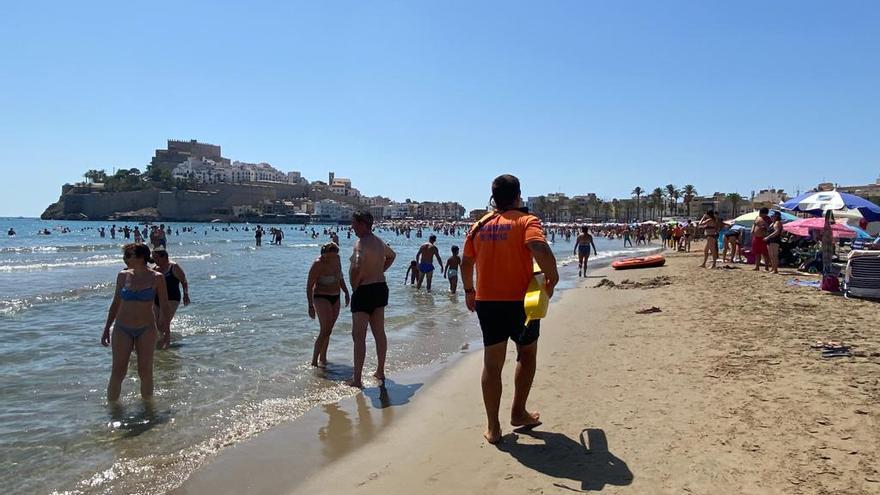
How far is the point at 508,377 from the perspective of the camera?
5484mm

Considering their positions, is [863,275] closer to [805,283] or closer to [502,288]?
[805,283]

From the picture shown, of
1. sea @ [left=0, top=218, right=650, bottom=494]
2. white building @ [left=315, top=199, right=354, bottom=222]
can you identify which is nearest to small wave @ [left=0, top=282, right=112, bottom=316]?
sea @ [left=0, top=218, right=650, bottom=494]

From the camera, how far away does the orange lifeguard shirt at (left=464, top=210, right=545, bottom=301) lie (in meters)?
3.64

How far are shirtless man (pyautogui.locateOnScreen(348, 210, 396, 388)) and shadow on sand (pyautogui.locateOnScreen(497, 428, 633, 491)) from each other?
2.40 metres

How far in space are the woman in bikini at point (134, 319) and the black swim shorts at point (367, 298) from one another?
1.94 m

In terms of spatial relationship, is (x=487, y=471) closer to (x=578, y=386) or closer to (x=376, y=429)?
(x=376, y=429)

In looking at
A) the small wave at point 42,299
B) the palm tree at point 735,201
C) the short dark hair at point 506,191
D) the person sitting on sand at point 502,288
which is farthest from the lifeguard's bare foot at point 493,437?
the palm tree at point 735,201

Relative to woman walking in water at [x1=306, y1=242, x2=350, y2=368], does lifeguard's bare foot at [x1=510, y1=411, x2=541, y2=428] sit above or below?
below

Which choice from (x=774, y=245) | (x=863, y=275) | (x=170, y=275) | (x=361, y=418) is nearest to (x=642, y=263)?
(x=774, y=245)

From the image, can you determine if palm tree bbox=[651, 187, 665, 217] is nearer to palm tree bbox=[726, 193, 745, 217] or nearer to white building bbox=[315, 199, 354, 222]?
palm tree bbox=[726, 193, 745, 217]

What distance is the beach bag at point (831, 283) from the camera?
9445 mm

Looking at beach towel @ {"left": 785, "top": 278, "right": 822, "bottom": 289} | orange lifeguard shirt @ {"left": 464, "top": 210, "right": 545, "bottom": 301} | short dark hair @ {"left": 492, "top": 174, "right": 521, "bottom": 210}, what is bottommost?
beach towel @ {"left": 785, "top": 278, "right": 822, "bottom": 289}

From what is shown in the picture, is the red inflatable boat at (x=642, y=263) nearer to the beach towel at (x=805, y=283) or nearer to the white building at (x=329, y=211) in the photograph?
the beach towel at (x=805, y=283)

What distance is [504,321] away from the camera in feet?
12.0
